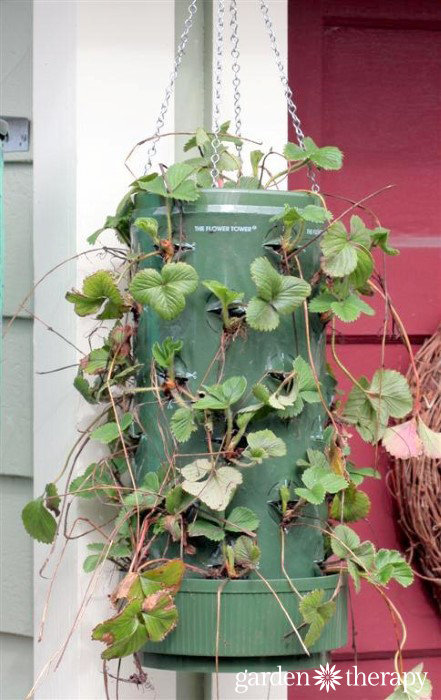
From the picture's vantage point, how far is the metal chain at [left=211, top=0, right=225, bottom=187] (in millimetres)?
1838

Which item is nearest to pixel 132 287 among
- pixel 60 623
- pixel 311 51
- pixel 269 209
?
pixel 269 209

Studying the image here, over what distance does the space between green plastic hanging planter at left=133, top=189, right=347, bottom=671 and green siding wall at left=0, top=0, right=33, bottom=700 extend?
1.36ft

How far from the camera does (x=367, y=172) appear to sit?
2242 mm

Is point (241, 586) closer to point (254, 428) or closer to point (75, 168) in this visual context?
point (254, 428)

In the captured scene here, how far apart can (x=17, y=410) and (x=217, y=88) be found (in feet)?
2.02

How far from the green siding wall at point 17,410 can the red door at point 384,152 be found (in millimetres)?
466

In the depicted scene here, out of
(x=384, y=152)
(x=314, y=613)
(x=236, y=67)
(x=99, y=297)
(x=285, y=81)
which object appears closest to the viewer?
(x=314, y=613)

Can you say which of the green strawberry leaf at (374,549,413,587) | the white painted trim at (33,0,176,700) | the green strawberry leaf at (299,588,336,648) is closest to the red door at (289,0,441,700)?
the white painted trim at (33,0,176,700)

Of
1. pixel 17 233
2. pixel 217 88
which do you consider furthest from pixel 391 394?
pixel 17 233

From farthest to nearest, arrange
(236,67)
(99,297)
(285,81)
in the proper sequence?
(236,67)
(285,81)
(99,297)

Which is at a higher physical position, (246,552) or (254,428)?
(254,428)

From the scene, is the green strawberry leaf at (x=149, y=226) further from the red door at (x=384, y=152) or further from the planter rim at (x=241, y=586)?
the red door at (x=384, y=152)

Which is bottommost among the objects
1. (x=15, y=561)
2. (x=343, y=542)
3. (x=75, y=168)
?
(x=15, y=561)

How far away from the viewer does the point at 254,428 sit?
5.49ft
